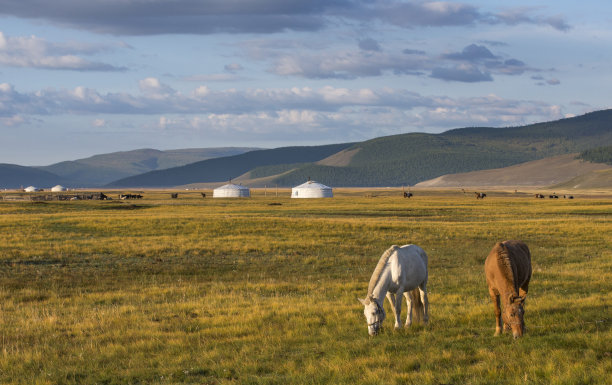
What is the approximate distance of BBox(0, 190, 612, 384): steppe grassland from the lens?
35.6 ft

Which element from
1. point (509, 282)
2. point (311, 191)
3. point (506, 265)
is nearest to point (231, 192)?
point (311, 191)

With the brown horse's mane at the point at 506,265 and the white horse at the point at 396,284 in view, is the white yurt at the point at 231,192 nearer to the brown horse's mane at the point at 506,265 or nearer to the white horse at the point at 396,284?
the white horse at the point at 396,284

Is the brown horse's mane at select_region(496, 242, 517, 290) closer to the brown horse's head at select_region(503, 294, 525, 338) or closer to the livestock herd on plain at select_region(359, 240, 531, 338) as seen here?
the livestock herd on plain at select_region(359, 240, 531, 338)

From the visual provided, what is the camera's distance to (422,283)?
14.0 metres

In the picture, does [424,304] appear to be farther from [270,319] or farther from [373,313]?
[270,319]

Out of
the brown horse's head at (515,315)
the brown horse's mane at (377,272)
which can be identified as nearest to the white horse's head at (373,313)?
the brown horse's mane at (377,272)

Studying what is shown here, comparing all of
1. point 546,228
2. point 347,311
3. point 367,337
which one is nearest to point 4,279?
point 347,311

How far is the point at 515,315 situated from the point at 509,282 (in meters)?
0.63

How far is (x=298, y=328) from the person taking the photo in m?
14.3

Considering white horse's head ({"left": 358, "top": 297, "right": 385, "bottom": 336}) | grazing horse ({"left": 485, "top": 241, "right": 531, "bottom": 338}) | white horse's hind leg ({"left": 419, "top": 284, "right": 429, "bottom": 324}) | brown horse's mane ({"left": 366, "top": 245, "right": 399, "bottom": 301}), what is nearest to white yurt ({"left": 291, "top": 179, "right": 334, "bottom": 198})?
white horse's hind leg ({"left": 419, "top": 284, "right": 429, "bottom": 324})

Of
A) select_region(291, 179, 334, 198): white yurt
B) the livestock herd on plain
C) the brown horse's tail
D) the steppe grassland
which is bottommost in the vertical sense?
the steppe grassland

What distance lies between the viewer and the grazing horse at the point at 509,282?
38.5ft

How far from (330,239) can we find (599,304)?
2430 centimetres

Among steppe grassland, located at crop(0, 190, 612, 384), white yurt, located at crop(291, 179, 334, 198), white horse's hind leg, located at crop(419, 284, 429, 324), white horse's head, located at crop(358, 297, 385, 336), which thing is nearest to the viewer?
steppe grassland, located at crop(0, 190, 612, 384)
